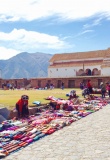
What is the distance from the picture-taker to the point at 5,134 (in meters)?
10.5

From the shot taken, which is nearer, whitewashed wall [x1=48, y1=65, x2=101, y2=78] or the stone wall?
the stone wall

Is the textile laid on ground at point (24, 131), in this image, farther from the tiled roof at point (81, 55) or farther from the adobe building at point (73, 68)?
the tiled roof at point (81, 55)

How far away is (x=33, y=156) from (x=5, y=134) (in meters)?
2.72

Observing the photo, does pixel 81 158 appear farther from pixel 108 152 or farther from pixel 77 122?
pixel 77 122

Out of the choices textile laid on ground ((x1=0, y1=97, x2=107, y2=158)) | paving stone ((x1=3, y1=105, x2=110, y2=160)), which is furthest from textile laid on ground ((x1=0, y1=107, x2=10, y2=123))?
paving stone ((x1=3, y1=105, x2=110, y2=160))

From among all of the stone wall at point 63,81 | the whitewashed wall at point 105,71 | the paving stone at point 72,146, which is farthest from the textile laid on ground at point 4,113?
the whitewashed wall at point 105,71

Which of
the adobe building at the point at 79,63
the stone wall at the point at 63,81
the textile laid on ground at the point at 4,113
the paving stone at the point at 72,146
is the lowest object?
the paving stone at the point at 72,146

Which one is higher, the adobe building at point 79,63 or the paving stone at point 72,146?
the adobe building at point 79,63

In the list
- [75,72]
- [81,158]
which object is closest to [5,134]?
[81,158]

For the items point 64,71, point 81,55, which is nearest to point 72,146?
point 64,71

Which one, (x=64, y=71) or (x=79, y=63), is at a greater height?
(x=79, y=63)

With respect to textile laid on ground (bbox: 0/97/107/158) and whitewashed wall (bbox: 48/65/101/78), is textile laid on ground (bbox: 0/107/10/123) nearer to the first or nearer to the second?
textile laid on ground (bbox: 0/97/107/158)

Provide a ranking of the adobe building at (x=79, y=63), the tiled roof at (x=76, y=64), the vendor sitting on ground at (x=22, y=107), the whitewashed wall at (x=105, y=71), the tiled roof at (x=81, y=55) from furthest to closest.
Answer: the tiled roof at (x=81, y=55) < the tiled roof at (x=76, y=64) < the adobe building at (x=79, y=63) < the whitewashed wall at (x=105, y=71) < the vendor sitting on ground at (x=22, y=107)

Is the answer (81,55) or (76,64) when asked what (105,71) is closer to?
(76,64)
